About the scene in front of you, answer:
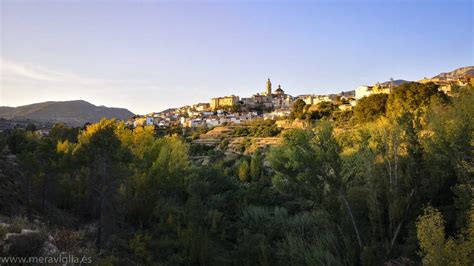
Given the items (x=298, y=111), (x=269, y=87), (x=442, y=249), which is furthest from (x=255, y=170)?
(x=269, y=87)

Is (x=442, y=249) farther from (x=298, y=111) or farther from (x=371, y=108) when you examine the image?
(x=298, y=111)

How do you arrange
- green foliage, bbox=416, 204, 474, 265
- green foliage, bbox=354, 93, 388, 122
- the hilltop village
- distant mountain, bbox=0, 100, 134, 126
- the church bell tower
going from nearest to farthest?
green foliage, bbox=416, 204, 474, 265 → green foliage, bbox=354, 93, 388, 122 → the hilltop village → distant mountain, bbox=0, 100, 134, 126 → the church bell tower

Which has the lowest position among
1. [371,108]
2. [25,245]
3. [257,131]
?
[25,245]

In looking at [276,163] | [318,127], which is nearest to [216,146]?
[276,163]

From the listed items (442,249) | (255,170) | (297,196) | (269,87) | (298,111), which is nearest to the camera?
(442,249)

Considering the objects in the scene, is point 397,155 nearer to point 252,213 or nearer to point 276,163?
point 276,163

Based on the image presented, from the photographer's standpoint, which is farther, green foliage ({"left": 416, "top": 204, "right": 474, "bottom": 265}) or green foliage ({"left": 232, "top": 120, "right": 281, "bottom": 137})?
green foliage ({"left": 232, "top": 120, "right": 281, "bottom": 137})

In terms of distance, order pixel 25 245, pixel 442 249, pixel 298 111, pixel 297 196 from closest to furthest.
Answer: pixel 25 245, pixel 442 249, pixel 297 196, pixel 298 111

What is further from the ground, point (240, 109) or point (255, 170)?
point (240, 109)

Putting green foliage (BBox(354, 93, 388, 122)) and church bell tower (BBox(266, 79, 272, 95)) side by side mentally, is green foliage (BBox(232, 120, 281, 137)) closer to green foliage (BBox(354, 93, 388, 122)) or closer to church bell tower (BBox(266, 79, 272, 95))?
green foliage (BBox(354, 93, 388, 122))

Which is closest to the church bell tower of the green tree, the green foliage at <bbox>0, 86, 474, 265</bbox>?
the green tree

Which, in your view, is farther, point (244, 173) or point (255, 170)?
point (255, 170)

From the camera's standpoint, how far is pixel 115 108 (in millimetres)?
134375

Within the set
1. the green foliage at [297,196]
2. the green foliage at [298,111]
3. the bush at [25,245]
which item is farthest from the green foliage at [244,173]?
the green foliage at [298,111]
